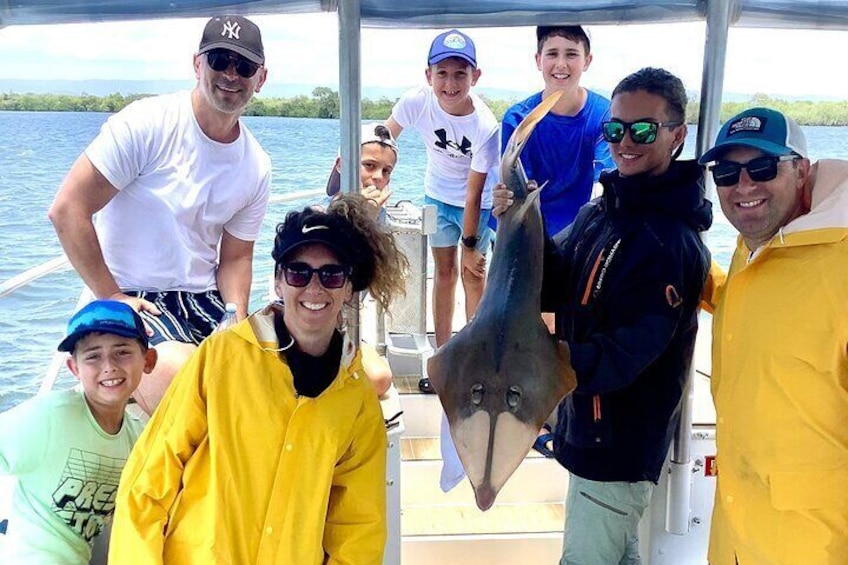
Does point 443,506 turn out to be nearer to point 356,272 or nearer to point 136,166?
point 356,272

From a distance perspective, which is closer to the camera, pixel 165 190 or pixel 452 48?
pixel 165 190

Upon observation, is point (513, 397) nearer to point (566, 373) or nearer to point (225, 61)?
point (566, 373)

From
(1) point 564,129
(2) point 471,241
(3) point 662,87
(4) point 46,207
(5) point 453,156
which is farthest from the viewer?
(4) point 46,207

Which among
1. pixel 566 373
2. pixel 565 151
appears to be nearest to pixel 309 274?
pixel 566 373

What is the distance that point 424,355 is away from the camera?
13.5 ft

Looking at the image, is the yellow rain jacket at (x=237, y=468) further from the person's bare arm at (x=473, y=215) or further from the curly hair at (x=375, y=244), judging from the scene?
the person's bare arm at (x=473, y=215)

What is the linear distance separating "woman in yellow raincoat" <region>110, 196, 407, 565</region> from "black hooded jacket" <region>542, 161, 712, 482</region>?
59 cm

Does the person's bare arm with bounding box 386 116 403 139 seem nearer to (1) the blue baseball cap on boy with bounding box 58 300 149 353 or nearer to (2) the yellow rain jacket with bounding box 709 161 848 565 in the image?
(1) the blue baseball cap on boy with bounding box 58 300 149 353

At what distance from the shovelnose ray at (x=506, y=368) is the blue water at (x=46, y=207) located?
0.99 meters

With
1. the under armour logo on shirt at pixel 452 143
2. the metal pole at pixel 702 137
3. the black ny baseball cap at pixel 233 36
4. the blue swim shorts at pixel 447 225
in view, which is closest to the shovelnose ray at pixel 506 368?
the metal pole at pixel 702 137

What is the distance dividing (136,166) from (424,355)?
2174mm

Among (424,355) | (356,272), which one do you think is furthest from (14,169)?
(356,272)

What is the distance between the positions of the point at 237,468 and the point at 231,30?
126cm

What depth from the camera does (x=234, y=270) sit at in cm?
259
